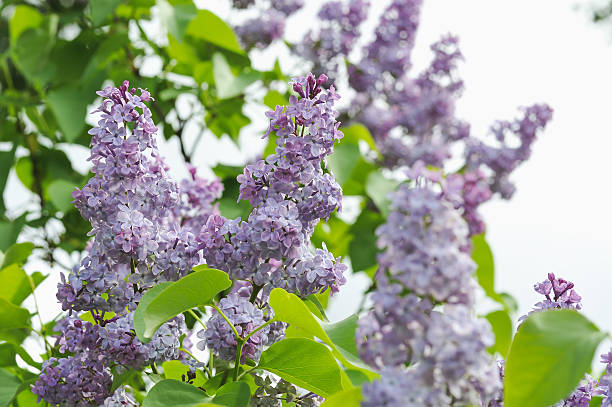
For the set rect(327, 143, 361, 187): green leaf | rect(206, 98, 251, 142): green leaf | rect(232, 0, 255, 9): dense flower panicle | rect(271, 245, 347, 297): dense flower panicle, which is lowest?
rect(271, 245, 347, 297): dense flower panicle

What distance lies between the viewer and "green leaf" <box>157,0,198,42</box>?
207cm

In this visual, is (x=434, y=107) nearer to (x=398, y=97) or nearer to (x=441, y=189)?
(x=398, y=97)

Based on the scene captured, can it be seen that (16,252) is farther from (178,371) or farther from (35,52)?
(35,52)

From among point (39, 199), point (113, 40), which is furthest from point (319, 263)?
point (39, 199)

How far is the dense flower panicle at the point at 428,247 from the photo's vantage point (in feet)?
1.88

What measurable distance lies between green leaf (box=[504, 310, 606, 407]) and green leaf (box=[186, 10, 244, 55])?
1.86 meters

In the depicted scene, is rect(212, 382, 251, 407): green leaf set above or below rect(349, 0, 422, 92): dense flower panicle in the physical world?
below

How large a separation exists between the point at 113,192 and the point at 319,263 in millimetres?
327

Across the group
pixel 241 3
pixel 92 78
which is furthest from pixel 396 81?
pixel 92 78

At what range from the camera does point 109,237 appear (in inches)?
38.6

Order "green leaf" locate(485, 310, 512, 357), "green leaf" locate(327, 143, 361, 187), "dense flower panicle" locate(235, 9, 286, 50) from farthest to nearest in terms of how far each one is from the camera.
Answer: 1. "dense flower panicle" locate(235, 9, 286, 50)
2. "green leaf" locate(327, 143, 361, 187)
3. "green leaf" locate(485, 310, 512, 357)

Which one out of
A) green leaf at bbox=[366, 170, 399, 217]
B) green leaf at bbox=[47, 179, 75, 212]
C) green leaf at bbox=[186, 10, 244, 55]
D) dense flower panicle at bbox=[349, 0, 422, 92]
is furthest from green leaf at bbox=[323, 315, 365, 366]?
dense flower panicle at bbox=[349, 0, 422, 92]

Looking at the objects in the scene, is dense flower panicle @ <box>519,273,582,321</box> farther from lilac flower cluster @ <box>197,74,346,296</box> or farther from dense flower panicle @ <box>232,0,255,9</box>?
dense flower panicle @ <box>232,0,255,9</box>

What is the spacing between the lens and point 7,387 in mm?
1234
